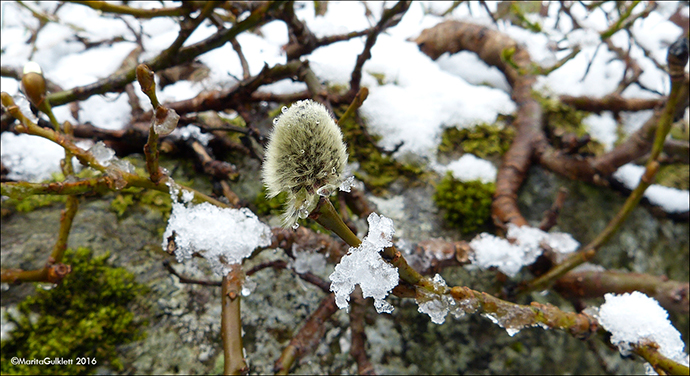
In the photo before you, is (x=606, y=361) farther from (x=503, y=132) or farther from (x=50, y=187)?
(x=50, y=187)

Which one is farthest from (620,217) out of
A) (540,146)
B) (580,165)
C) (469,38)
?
(469,38)

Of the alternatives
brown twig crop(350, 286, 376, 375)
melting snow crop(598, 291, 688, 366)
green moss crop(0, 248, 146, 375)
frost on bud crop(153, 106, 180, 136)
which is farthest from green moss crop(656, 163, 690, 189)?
green moss crop(0, 248, 146, 375)

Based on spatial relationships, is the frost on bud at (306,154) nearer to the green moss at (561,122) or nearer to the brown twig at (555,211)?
the brown twig at (555,211)

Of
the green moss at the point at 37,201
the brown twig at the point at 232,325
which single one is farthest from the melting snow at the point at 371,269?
the green moss at the point at 37,201

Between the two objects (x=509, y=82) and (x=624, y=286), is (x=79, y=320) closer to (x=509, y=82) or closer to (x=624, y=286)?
(x=624, y=286)

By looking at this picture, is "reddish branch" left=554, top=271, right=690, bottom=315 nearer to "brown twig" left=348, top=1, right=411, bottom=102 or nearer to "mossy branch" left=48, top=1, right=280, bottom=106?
"brown twig" left=348, top=1, right=411, bottom=102

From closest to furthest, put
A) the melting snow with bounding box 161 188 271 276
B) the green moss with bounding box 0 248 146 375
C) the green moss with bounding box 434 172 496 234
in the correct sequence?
the melting snow with bounding box 161 188 271 276, the green moss with bounding box 0 248 146 375, the green moss with bounding box 434 172 496 234

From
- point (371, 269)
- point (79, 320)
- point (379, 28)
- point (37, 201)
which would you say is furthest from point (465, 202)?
point (37, 201)
